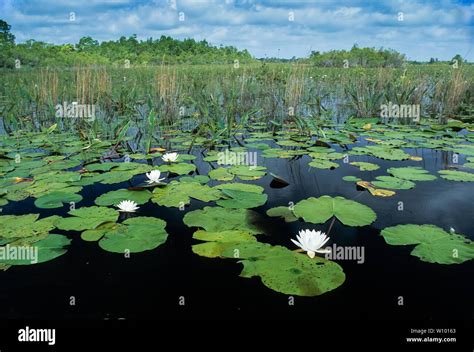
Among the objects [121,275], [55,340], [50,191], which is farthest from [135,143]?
[55,340]

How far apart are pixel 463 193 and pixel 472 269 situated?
129 centimetres

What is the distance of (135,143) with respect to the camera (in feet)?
17.0

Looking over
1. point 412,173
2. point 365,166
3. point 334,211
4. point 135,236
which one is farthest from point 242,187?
point 412,173

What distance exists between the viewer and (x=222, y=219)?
2.50 metres

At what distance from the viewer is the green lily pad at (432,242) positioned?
2.02m

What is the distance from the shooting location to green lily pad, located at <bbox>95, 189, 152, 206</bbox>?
9.24ft

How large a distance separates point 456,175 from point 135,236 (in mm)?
2953

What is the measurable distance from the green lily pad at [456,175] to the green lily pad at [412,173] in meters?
0.14

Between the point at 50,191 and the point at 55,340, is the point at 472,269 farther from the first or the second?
the point at 50,191

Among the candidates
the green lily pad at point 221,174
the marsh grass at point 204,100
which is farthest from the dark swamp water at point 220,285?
the marsh grass at point 204,100

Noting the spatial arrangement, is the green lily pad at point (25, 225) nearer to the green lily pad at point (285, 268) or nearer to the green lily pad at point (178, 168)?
the green lily pad at point (285, 268)

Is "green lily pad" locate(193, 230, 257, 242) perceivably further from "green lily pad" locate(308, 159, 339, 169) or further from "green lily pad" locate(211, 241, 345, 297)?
"green lily pad" locate(308, 159, 339, 169)

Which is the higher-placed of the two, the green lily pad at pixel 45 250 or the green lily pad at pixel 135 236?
the green lily pad at pixel 135 236

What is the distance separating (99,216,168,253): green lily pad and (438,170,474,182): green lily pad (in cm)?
266
